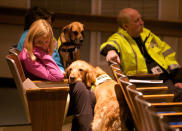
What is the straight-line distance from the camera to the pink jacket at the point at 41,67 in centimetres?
229

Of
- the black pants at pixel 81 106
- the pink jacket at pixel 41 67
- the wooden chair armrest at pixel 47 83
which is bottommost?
the black pants at pixel 81 106

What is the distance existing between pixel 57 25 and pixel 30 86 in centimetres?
216

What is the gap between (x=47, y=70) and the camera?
2348 mm

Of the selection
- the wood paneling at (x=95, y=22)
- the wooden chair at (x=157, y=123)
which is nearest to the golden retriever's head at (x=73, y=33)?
the wood paneling at (x=95, y=22)

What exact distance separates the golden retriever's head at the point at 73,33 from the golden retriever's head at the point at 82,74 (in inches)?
36.4

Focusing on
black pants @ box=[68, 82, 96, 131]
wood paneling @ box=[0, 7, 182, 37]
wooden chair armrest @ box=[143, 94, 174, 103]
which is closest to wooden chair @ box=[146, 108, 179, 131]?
wooden chair armrest @ box=[143, 94, 174, 103]

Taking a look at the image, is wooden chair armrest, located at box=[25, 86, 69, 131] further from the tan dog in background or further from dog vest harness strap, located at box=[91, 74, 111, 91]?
the tan dog in background

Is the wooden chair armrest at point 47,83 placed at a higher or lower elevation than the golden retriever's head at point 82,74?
lower

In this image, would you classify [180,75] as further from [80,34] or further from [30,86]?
[30,86]

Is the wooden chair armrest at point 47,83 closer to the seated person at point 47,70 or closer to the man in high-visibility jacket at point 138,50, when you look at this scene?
the seated person at point 47,70

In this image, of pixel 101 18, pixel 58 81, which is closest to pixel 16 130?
pixel 58 81

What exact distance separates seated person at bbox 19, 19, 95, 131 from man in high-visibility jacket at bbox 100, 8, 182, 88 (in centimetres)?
58

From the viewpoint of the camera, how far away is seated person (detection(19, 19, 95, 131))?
7.18 feet

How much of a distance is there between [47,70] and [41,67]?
7 centimetres
